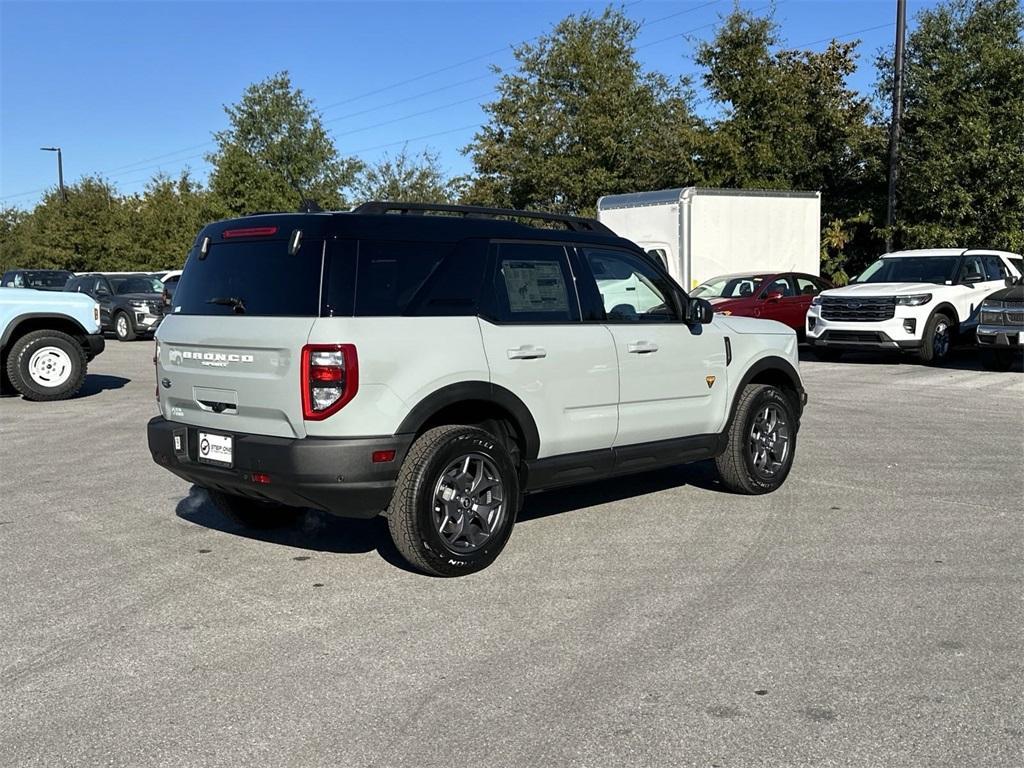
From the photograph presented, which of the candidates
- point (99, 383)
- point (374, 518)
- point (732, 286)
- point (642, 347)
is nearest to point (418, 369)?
point (642, 347)

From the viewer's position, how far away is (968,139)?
Result: 79.8 ft

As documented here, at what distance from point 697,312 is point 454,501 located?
226 centimetres

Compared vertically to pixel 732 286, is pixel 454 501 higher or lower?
lower

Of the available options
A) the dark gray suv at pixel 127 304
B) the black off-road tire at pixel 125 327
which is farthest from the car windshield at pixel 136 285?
the black off-road tire at pixel 125 327

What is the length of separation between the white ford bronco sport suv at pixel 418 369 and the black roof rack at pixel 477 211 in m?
0.02

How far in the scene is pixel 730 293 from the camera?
19219mm

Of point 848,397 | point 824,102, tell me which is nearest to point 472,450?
point 848,397

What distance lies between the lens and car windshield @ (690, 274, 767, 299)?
19188mm

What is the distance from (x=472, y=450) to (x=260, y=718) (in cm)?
202

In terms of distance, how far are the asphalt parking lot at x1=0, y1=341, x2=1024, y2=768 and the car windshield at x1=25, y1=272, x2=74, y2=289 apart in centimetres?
2164

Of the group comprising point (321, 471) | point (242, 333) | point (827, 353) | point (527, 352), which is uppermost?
point (242, 333)

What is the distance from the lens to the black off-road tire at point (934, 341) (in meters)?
16.7

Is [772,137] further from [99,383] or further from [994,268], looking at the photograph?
[99,383]

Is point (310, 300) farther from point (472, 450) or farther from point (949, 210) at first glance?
point (949, 210)
